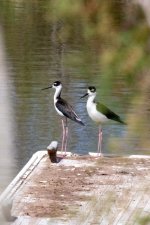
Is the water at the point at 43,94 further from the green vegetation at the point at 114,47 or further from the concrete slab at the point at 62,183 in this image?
the concrete slab at the point at 62,183

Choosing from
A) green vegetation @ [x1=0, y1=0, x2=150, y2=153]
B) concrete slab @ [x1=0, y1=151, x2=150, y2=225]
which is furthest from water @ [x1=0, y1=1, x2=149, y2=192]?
concrete slab @ [x1=0, y1=151, x2=150, y2=225]

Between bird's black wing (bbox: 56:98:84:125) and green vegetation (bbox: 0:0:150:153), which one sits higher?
green vegetation (bbox: 0:0:150:153)

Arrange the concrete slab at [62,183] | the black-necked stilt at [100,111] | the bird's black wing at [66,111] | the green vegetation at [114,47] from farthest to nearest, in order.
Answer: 1. the bird's black wing at [66,111]
2. the concrete slab at [62,183]
3. the black-necked stilt at [100,111]
4. the green vegetation at [114,47]

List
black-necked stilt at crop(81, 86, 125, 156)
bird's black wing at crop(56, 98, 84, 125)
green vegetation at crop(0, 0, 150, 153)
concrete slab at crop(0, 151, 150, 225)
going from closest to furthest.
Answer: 1. green vegetation at crop(0, 0, 150, 153)
2. black-necked stilt at crop(81, 86, 125, 156)
3. concrete slab at crop(0, 151, 150, 225)
4. bird's black wing at crop(56, 98, 84, 125)

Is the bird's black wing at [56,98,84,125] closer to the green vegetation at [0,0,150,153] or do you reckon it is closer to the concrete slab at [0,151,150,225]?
the concrete slab at [0,151,150,225]

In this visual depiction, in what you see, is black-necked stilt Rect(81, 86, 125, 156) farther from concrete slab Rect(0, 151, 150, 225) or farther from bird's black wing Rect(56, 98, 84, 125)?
bird's black wing Rect(56, 98, 84, 125)

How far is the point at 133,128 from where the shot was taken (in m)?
0.96

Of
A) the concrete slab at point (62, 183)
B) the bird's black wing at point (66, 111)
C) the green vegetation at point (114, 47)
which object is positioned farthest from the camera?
the bird's black wing at point (66, 111)

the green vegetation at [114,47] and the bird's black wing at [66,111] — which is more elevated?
the green vegetation at [114,47]

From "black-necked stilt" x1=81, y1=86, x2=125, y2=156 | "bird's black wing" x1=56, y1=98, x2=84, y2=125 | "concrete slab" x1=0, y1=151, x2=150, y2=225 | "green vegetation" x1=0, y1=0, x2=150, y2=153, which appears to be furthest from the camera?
"bird's black wing" x1=56, y1=98, x2=84, y2=125

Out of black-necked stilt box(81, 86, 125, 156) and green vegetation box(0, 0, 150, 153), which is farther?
black-necked stilt box(81, 86, 125, 156)

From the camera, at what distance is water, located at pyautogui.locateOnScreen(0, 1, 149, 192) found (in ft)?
3.15

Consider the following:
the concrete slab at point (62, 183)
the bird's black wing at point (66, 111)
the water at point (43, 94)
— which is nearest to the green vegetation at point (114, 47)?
the water at point (43, 94)

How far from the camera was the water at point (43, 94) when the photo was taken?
96 cm
